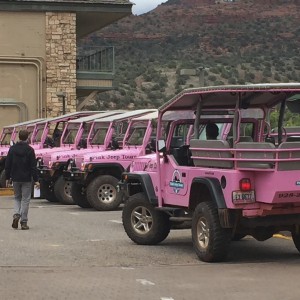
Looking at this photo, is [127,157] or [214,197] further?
[127,157]

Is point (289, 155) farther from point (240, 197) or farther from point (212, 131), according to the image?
point (212, 131)

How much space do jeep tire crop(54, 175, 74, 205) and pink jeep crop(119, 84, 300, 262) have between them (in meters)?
6.98

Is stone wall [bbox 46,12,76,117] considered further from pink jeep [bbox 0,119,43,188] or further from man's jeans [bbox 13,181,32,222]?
man's jeans [bbox 13,181,32,222]

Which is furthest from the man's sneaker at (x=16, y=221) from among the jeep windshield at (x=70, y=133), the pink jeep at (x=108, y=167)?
the jeep windshield at (x=70, y=133)

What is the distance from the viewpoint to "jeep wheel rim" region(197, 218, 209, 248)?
1002 cm

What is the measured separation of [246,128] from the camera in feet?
37.4

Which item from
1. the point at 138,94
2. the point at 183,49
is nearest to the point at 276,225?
the point at 138,94

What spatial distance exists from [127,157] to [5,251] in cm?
650

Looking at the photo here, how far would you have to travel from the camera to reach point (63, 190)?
63.0 feet

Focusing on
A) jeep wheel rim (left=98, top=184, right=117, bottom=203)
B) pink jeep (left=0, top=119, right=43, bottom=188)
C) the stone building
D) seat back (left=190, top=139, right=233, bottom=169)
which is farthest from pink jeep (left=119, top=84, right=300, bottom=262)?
the stone building

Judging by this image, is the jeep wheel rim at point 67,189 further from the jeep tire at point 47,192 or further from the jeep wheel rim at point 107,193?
the jeep wheel rim at point 107,193

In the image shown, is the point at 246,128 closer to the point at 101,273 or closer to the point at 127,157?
the point at 101,273

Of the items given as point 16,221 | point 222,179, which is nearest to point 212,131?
point 222,179

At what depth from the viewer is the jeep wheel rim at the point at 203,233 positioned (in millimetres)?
10023
